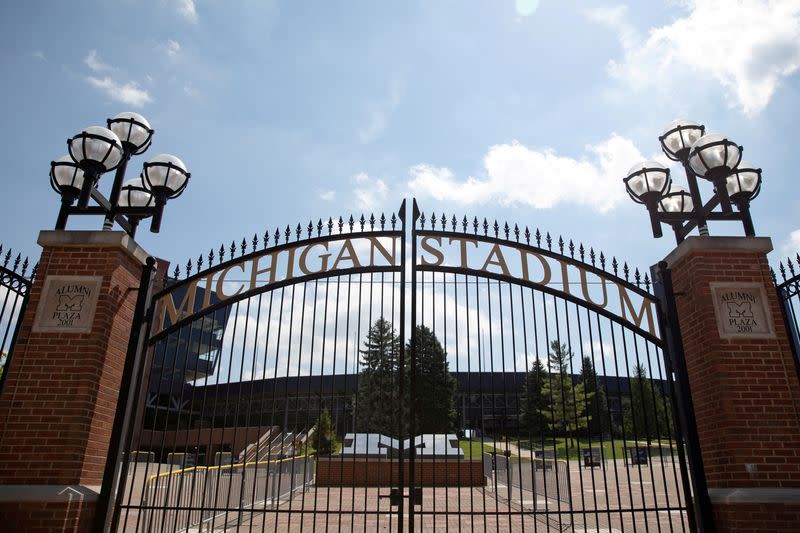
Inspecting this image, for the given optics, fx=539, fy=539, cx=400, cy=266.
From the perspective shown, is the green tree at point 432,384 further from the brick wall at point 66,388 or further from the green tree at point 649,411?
the brick wall at point 66,388

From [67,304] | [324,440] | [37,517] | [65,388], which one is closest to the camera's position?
[37,517]

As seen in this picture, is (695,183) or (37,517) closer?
(37,517)

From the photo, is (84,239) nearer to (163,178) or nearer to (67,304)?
(67,304)

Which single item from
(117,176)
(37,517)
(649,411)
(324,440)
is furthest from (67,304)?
(649,411)

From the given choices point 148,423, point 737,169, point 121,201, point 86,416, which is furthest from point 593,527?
point 148,423

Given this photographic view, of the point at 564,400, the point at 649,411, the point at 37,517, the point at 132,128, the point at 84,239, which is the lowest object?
the point at 37,517

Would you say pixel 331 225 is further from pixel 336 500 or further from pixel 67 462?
pixel 336 500

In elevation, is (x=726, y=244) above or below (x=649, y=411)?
below

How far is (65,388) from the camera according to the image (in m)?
5.24

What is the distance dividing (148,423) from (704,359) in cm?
4357

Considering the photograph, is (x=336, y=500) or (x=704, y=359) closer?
(x=704, y=359)

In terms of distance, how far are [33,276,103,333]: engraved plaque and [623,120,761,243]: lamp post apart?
6056mm

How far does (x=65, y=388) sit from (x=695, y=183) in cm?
716

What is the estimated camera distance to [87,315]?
218 inches
